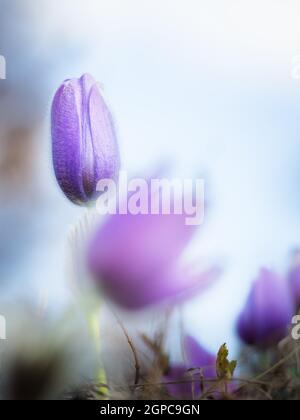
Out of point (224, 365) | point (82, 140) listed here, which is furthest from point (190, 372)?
point (82, 140)

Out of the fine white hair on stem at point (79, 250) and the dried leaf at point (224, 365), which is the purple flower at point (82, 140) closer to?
the fine white hair on stem at point (79, 250)

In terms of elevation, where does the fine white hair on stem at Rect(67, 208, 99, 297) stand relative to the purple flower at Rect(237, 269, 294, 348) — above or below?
above

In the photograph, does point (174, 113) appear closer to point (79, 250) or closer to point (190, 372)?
point (79, 250)

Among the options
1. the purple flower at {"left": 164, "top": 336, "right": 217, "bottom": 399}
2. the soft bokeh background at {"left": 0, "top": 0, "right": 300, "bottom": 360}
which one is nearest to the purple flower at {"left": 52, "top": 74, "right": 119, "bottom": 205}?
the soft bokeh background at {"left": 0, "top": 0, "right": 300, "bottom": 360}

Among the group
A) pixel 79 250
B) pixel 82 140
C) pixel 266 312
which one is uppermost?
pixel 82 140

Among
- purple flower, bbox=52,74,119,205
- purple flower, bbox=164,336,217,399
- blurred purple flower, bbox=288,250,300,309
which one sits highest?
purple flower, bbox=52,74,119,205

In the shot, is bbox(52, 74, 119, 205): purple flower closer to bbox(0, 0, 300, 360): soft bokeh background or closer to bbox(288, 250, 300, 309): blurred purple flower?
bbox(0, 0, 300, 360): soft bokeh background
